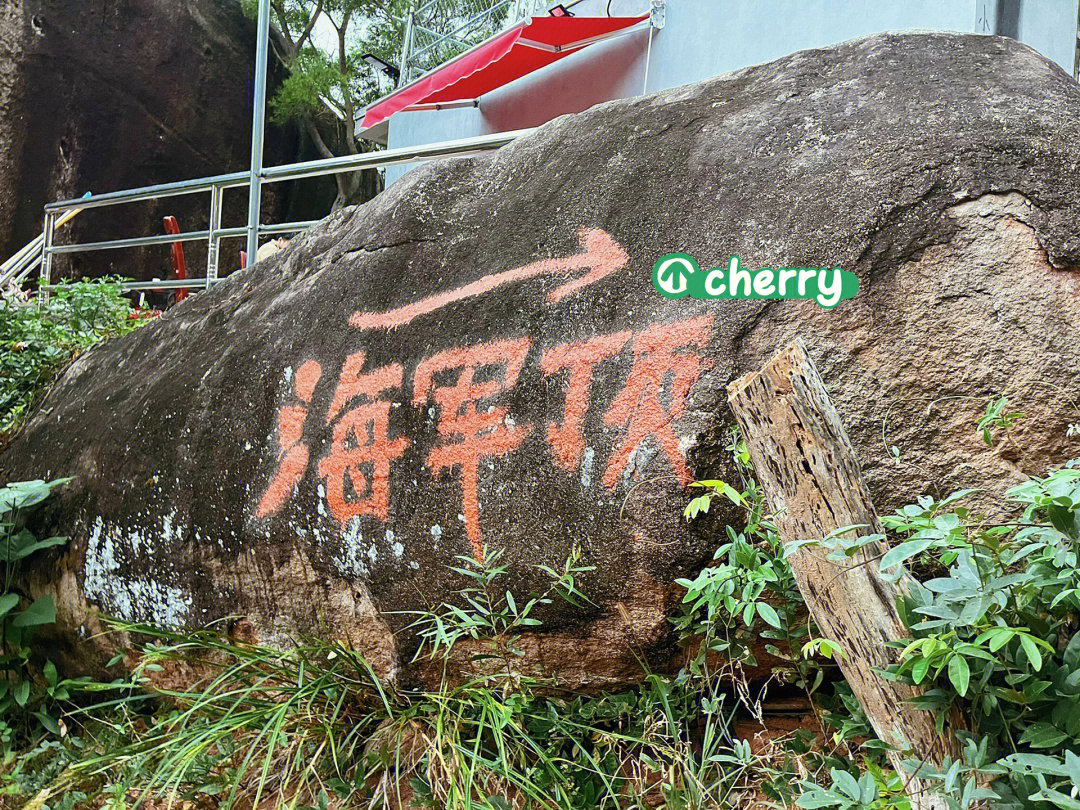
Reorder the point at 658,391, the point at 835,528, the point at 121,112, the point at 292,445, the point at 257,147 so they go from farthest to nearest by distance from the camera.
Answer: the point at 121,112
the point at 257,147
the point at 292,445
the point at 658,391
the point at 835,528

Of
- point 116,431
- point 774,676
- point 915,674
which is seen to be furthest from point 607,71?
point 915,674

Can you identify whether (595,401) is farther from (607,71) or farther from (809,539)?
(607,71)

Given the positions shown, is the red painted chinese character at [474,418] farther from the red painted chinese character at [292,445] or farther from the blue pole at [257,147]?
the blue pole at [257,147]

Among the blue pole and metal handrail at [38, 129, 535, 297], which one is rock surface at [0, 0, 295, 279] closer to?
metal handrail at [38, 129, 535, 297]

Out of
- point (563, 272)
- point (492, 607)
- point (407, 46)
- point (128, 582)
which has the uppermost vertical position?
point (407, 46)

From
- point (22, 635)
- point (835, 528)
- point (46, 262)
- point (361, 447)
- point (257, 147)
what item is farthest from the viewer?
point (46, 262)

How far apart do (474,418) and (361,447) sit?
42 cm

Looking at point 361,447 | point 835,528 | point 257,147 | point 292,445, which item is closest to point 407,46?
point 257,147

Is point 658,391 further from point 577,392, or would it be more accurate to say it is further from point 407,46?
point 407,46

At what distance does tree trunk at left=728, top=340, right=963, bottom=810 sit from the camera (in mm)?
1592

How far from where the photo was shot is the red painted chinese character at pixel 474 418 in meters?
2.42

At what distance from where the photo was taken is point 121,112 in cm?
1212

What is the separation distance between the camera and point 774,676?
217 cm

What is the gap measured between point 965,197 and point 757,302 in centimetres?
49
